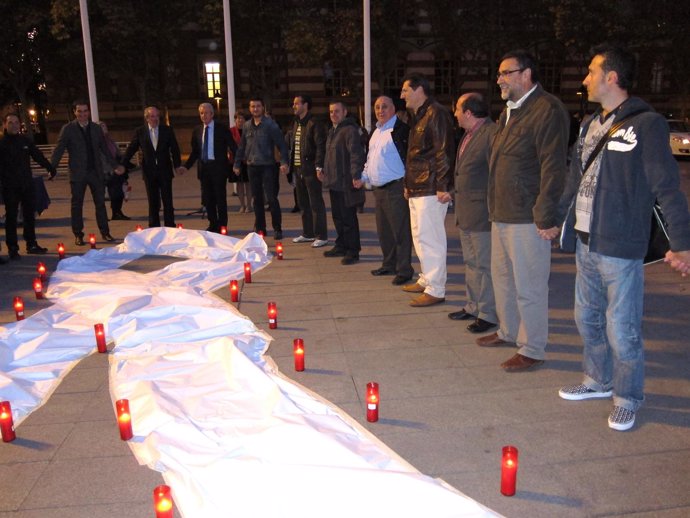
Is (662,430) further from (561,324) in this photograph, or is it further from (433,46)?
(433,46)

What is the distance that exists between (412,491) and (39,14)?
1324 inches

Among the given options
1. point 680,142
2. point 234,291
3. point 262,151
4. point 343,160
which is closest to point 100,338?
→ point 234,291

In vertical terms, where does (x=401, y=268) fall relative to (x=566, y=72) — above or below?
below

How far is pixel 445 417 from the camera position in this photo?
4422 millimetres

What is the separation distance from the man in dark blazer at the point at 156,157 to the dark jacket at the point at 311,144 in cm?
252

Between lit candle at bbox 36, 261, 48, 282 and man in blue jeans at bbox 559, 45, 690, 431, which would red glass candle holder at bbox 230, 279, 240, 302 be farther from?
man in blue jeans at bbox 559, 45, 690, 431

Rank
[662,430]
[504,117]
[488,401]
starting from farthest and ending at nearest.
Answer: [504,117] → [488,401] → [662,430]

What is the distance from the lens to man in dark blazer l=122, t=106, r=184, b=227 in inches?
429

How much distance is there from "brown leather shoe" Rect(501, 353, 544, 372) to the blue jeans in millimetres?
677

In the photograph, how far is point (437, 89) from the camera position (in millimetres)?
41375

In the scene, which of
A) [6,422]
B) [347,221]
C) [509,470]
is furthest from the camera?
[347,221]

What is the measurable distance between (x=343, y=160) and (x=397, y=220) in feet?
5.25

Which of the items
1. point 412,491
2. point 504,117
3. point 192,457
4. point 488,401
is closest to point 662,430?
point 488,401

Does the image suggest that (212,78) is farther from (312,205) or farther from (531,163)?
(531,163)
